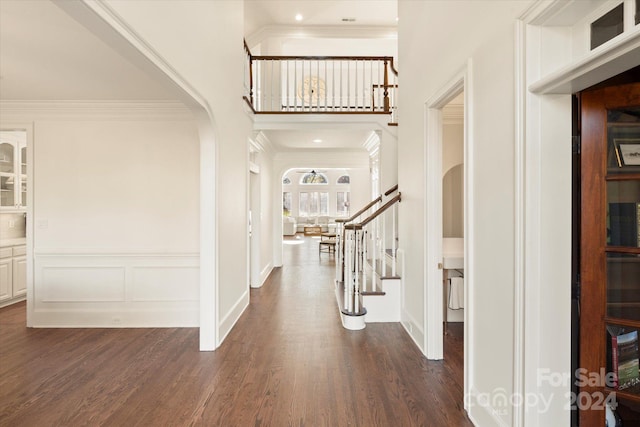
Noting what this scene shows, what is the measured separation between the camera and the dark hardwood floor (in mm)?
2145

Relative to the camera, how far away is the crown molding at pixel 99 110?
12.3ft

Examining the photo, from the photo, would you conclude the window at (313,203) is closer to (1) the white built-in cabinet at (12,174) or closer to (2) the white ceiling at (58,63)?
(2) the white ceiling at (58,63)

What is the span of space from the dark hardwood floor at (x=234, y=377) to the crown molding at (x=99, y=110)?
2.57m

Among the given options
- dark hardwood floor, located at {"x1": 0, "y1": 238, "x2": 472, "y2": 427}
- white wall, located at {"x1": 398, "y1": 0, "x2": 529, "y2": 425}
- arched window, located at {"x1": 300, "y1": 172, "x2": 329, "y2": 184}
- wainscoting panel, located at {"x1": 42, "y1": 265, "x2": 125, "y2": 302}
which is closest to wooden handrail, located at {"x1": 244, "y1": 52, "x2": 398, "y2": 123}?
white wall, located at {"x1": 398, "y1": 0, "x2": 529, "y2": 425}

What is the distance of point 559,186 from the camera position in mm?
1521

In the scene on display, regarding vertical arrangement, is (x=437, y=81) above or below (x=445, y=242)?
above

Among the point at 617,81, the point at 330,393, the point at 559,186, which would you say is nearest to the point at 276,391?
the point at 330,393

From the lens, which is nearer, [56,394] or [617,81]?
[617,81]

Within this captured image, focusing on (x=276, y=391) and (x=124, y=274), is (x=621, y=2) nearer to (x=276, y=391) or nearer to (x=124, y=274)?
(x=276, y=391)

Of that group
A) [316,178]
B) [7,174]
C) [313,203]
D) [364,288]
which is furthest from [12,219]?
[316,178]

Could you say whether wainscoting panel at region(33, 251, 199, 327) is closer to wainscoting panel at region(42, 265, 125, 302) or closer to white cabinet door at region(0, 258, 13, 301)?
wainscoting panel at region(42, 265, 125, 302)

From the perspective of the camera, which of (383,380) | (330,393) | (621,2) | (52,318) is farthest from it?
(52,318)

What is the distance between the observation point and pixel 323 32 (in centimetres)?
698

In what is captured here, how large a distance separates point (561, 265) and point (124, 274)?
14.1 ft
